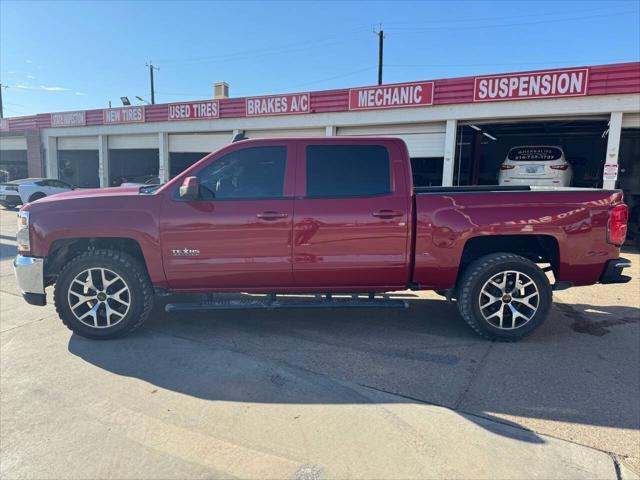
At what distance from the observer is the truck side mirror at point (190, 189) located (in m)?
3.99

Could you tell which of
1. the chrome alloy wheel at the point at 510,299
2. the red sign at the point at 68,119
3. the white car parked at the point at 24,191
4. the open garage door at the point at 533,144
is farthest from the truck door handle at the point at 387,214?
the red sign at the point at 68,119

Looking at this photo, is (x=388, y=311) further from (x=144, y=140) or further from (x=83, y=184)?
(x=83, y=184)

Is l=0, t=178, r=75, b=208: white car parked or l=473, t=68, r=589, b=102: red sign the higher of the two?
l=473, t=68, r=589, b=102: red sign

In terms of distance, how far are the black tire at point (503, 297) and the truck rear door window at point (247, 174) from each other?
6.93 feet

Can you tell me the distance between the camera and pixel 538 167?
39.1 feet

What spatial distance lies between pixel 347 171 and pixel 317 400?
7.34 ft

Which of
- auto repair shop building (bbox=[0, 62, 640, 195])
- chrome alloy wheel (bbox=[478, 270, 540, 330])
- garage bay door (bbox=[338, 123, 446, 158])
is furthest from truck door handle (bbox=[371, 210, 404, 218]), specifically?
garage bay door (bbox=[338, 123, 446, 158])

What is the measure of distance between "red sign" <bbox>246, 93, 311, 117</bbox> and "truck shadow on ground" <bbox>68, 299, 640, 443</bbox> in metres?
11.6

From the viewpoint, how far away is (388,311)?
536 centimetres

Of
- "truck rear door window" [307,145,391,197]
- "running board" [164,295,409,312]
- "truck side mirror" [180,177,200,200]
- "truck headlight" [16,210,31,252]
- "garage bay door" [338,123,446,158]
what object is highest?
"garage bay door" [338,123,446,158]

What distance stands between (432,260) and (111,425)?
3088mm

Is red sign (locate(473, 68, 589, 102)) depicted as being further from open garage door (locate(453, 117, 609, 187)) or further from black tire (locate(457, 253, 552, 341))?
black tire (locate(457, 253, 552, 341))

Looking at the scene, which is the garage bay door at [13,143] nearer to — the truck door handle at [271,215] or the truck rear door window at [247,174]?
the truck rear door window at [247,174]

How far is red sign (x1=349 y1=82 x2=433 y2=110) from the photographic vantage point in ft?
43.0
